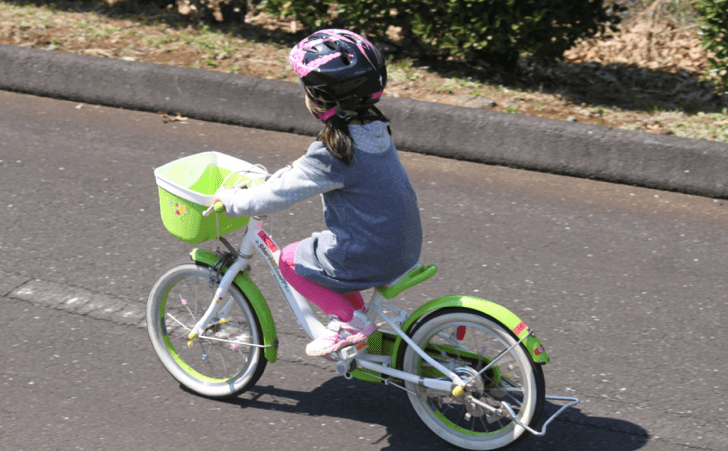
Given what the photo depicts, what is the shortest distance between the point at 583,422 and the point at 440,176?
109 inches

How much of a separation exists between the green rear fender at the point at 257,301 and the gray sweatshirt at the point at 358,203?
1.53ft

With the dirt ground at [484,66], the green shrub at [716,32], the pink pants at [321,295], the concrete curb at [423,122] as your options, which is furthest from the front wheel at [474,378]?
the green shrub at [716,32]

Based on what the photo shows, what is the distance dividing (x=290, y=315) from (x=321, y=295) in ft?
3.48

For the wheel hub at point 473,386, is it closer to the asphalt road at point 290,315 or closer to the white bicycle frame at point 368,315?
the white bicycle frame at point 368,315

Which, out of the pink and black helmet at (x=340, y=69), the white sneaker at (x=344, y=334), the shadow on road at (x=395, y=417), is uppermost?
the pink and black helmet at (x=340, y=69)

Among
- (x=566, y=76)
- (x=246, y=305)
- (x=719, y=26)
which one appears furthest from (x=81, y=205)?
(x=719, y=26)

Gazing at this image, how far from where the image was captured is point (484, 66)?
7641mm

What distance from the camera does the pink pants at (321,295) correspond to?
326 centimetres

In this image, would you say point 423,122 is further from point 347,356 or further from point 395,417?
point 347,356

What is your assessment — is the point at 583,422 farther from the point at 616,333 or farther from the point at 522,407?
the point at 616,333

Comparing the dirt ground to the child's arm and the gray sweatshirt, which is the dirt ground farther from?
the child's arm

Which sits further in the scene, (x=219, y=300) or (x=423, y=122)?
(x=423, y=122)

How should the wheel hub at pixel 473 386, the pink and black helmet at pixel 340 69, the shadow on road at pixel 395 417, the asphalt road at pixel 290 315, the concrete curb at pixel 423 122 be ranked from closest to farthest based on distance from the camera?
1. the pink and black helmet at pixel 340 69
2. the wheel hub at pixel 473 386
3. the shadow on road at pixel 395 417
4. the asphalt road at pixel 290 315
5. the concrete curb at pixel 423 122

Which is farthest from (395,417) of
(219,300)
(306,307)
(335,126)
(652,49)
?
(652,49)
